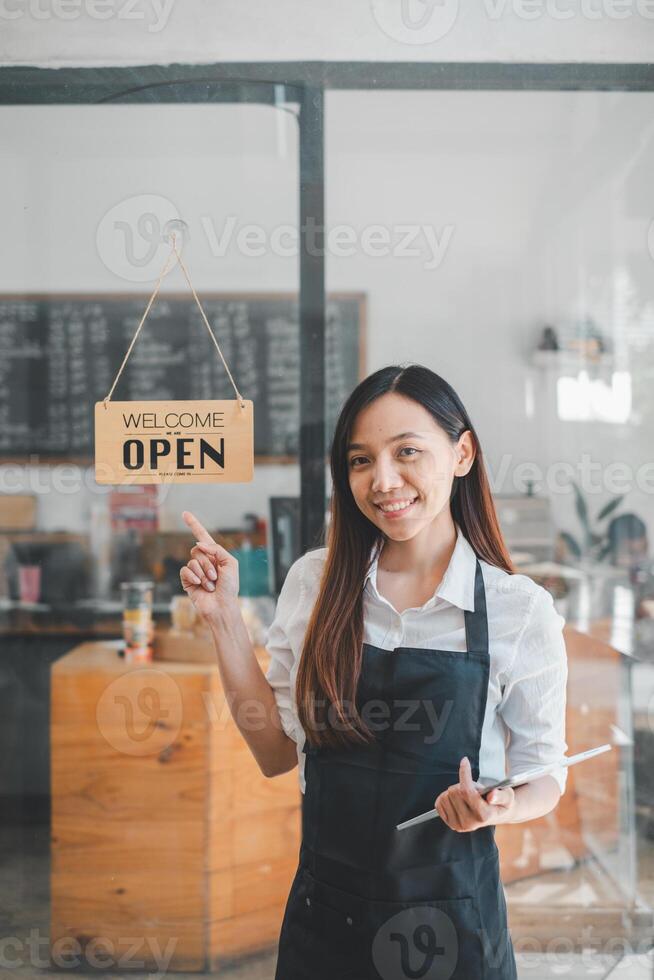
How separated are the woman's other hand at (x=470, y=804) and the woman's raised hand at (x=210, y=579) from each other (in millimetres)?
436

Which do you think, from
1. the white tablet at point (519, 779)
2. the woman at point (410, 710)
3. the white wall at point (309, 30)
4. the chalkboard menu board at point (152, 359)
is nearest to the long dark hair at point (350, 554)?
the woman at point (410, 710)

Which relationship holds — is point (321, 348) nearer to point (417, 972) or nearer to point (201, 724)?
point (201, 724)

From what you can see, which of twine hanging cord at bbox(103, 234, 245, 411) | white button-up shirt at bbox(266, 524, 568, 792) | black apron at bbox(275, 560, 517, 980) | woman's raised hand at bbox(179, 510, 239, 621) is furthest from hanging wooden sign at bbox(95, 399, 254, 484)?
black apron at bbox(275, 560, 517, 980)

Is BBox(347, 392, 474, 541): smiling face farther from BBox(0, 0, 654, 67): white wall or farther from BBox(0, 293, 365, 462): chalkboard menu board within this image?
BBox(0, 0, 654, 67): white wall

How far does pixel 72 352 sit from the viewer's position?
2.13 metres

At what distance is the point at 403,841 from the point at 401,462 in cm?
51

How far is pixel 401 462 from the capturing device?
1.23 meters

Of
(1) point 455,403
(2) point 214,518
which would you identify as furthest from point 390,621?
(2) point 214,518

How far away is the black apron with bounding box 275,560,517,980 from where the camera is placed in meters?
1.21

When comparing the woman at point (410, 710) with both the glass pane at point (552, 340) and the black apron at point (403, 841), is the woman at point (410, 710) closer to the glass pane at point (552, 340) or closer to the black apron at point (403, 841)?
the black apron at point (403, 841)

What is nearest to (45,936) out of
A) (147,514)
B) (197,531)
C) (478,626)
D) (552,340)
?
(147,514)

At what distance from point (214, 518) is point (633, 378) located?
1.00 metres

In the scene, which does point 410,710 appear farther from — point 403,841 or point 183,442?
point 183,442

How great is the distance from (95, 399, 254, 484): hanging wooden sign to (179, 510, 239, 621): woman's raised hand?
0.32 m
